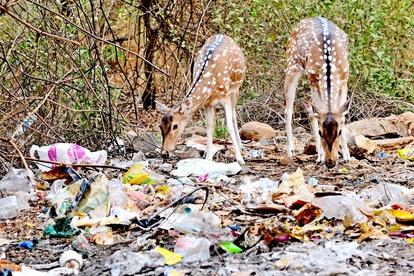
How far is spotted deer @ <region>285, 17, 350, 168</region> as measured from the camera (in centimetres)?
799

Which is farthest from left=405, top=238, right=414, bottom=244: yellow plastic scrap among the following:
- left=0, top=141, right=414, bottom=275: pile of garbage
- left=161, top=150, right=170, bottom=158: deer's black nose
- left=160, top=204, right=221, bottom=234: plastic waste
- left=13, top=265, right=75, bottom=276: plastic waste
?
left=161, top=150, right=170, bottom=158: deer's black nose

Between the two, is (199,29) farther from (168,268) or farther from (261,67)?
(168,268)

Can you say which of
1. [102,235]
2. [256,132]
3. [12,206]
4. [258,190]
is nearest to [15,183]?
[12,206]

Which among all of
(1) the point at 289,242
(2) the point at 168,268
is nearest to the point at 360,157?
(1) the point at 289,242

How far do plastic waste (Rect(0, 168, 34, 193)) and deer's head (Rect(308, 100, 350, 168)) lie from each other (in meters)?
2.83

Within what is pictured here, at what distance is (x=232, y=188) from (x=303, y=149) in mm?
2922

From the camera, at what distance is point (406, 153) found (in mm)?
8820

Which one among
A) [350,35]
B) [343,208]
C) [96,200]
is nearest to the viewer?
[343,208]

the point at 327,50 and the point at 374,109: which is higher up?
the point at 327,50

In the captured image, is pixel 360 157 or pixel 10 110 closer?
pixel 10 110

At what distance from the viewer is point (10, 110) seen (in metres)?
7.47

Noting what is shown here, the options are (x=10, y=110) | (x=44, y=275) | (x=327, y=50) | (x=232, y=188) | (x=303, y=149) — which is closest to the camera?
(x=44, y=275)

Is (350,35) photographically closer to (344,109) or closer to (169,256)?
(344,109)

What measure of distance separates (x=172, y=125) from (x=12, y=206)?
9.24 feet
